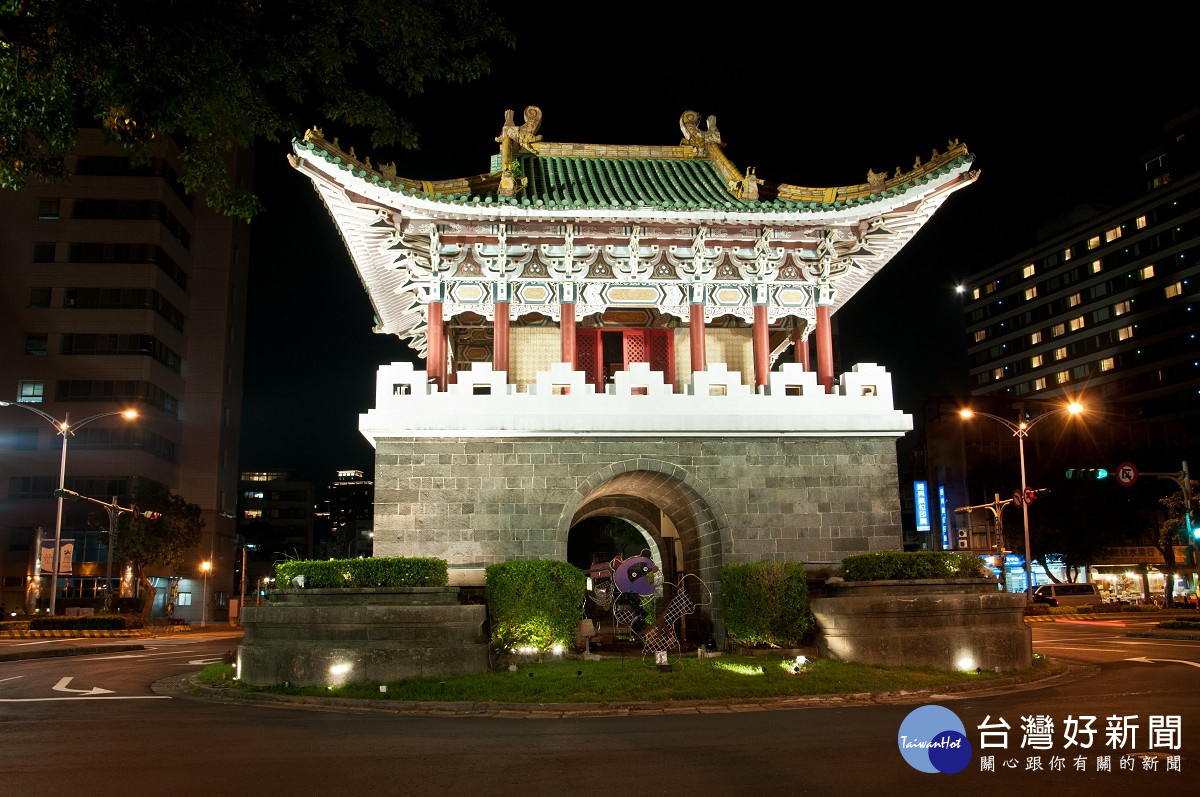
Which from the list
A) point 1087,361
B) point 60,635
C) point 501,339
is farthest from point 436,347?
point 1087,361

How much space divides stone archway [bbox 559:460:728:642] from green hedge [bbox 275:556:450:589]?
364 cm

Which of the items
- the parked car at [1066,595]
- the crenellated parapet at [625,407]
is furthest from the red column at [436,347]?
the parked car at [1066,595]

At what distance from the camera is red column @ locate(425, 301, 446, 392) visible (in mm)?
19941

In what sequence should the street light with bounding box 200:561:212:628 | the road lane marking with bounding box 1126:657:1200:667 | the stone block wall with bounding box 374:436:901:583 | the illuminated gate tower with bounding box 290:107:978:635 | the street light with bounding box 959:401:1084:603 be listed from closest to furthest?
1. the road lane marking with bounding box 1126:657:1200:667
2. the stone block wall with bounding box 374:436:901:583
3. the illuminated gate tower with bounding box 290:107:978:635
4. the street light with bounding box 959:401:1084:603
5. the street light with bounding box 200:561:212:628

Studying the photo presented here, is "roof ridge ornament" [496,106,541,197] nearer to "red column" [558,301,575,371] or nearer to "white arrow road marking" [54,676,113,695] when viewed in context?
"red column" [558,301,575,371]

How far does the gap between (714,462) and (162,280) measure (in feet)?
175

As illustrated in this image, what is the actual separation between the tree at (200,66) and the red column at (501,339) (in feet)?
27.9

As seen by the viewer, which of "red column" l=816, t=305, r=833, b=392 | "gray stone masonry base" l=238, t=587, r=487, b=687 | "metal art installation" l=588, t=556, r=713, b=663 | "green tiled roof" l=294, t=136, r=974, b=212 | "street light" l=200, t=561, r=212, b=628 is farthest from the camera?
"street light" l=200, t=561, r=212, b=628

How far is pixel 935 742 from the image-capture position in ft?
30.6

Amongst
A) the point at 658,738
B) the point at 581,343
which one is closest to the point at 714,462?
the point at 581,343

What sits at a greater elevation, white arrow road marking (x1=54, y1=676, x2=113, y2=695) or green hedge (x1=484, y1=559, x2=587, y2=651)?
green hedge (x1=484, y1=559, x2=587, y2=651)

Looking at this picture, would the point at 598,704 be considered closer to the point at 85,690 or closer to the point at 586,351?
the point at 85,690

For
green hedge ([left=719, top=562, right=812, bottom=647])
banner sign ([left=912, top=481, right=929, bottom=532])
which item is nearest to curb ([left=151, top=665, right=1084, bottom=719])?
green hedge ([left=719, top=562, right=812, bottom=647])

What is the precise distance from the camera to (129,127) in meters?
10.4
